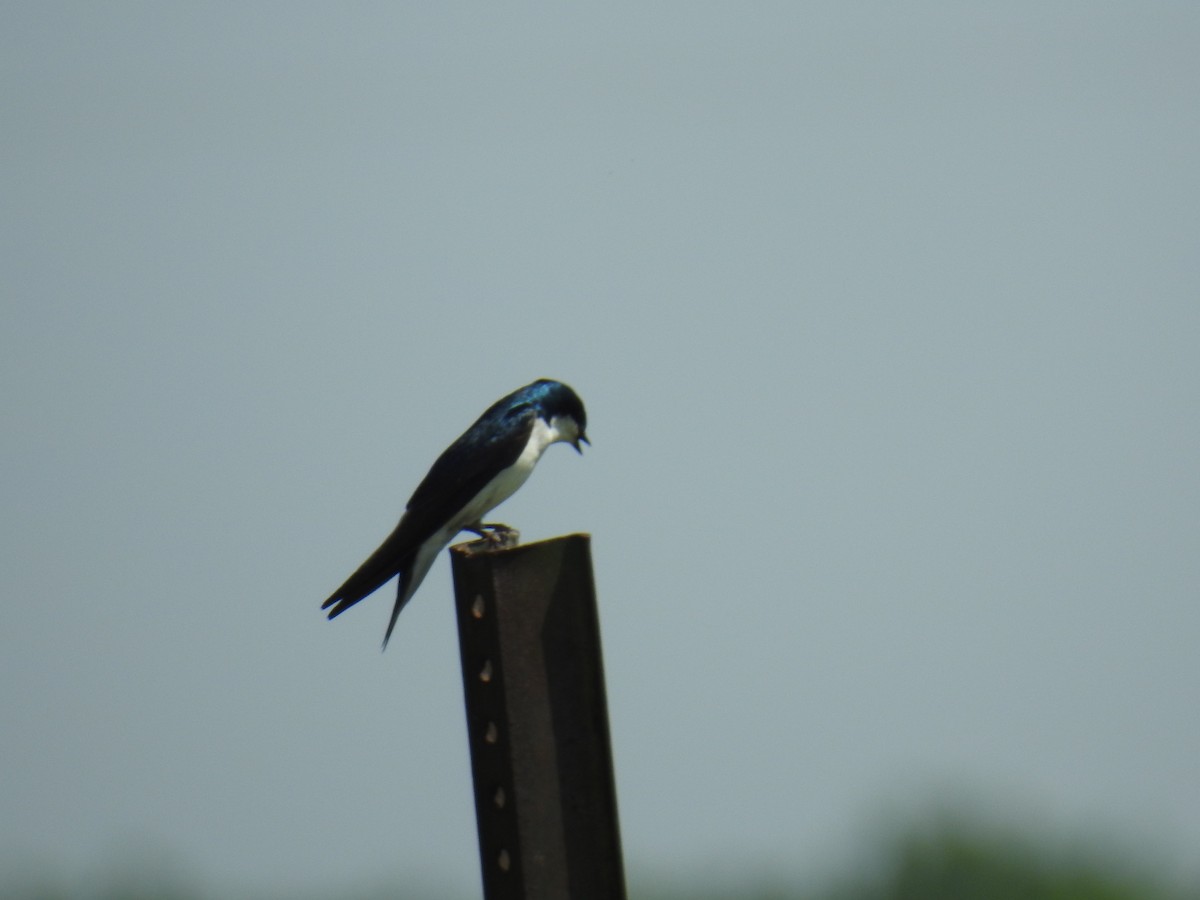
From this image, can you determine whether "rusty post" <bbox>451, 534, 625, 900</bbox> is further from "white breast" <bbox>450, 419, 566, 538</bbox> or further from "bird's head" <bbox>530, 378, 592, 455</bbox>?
"bird's head" <bbox>530, 378, 592, 455</bbox>

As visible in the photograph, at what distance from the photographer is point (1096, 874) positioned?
1768 inches

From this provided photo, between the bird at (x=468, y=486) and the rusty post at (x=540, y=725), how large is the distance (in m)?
3.30

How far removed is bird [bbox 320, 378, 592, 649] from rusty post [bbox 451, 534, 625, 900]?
3.30 m

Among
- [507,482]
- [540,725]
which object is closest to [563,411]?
[507,482]

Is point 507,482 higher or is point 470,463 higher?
point 470,463

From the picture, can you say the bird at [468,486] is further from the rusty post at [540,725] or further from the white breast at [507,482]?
the rusty post at [540,725]

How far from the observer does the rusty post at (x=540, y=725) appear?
17.2 ft

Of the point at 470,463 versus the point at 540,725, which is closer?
the point at 540,725

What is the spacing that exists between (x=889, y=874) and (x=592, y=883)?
40.9m

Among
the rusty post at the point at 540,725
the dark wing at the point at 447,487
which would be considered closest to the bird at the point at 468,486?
the dark wing at the point at 447,487

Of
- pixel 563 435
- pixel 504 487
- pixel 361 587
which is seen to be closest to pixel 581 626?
pixel 361 587

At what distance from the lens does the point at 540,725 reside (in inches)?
209

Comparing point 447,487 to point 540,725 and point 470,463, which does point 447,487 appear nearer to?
point 470,463

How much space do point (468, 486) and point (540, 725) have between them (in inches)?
189
